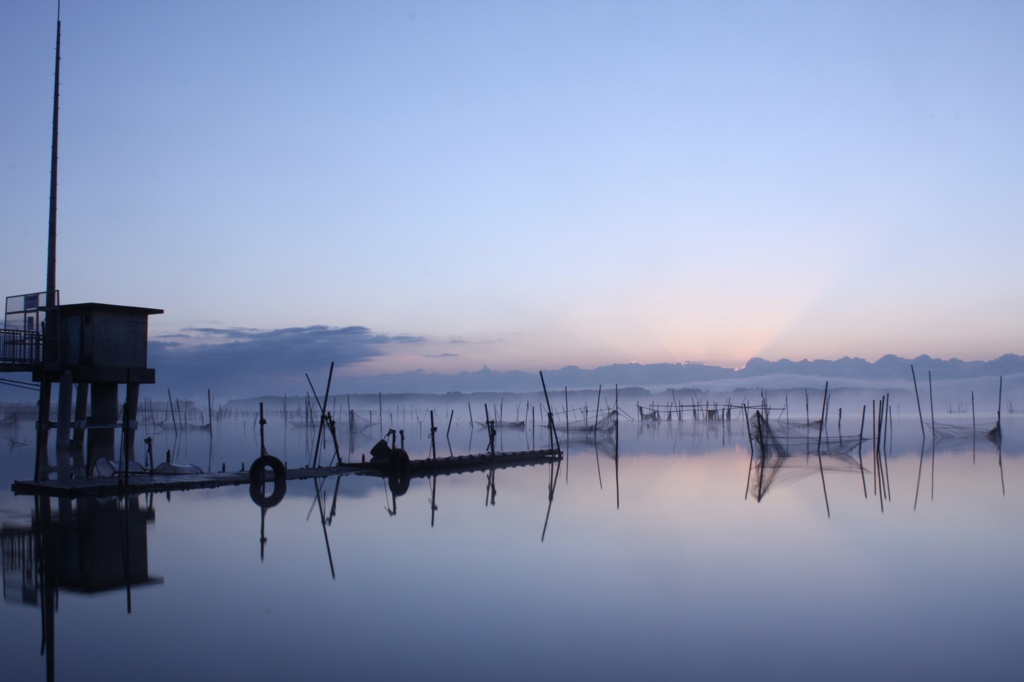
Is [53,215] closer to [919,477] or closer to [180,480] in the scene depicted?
[180,480]

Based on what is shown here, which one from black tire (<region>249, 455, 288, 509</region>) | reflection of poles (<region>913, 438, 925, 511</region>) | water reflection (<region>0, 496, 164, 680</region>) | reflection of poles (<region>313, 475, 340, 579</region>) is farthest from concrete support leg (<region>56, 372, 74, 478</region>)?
reflection of poles (<region>913, 438, 925, 511</region>)

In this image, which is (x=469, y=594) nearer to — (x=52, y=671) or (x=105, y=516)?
(x=52, y=671)

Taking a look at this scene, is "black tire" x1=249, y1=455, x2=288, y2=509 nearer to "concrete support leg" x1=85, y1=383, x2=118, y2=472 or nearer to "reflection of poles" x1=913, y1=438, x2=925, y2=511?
"concrete support leg" x1=85, y1=383, x2=118, y2=472

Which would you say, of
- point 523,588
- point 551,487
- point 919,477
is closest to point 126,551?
point 523,588

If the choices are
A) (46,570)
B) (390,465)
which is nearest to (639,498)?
(390,465)

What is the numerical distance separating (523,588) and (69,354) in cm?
1330

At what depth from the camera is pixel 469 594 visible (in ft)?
31.3

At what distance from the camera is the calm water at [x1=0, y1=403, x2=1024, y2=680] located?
7102 mm

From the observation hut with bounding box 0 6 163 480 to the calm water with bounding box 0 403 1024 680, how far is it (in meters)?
1.83

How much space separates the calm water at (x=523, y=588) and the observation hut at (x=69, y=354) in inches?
71.9

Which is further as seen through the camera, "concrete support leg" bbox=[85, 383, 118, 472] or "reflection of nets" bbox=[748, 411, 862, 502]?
"reflection of nets" bbox=[748, 411, 862, 502]

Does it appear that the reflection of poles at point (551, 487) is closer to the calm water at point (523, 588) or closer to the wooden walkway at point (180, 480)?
the calm water at point (523, 588)

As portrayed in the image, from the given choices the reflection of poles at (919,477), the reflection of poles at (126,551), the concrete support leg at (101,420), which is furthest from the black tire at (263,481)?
the reflection of poles at (919,477)

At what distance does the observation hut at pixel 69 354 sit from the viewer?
1739 centimetres
